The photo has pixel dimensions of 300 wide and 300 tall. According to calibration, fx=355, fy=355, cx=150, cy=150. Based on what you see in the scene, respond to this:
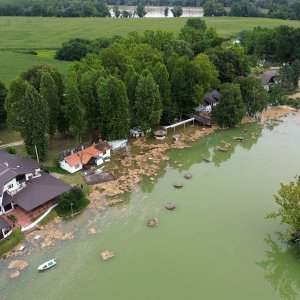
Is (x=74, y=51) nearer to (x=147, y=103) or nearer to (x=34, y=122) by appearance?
(x=147, y=103)

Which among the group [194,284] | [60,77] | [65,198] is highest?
[60,77]

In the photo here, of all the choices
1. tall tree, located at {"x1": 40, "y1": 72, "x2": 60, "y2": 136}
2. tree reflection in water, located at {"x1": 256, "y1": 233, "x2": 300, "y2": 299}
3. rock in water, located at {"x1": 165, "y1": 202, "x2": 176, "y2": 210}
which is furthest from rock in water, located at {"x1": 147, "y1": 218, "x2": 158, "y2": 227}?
tall tree, located at {"x1": 40, "y1": 72, "x2": 60, "y2": 136}

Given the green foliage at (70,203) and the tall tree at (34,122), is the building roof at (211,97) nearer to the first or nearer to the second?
the tall tree at (34,122)

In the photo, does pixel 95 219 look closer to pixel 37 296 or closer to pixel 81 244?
pixel 81 244

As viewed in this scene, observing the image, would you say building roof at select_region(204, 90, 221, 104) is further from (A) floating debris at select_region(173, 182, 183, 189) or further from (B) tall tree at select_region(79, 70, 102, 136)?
(A) floating debris at select_region(173, 182, 183, 189)

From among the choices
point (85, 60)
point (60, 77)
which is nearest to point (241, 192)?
point (60, 77)

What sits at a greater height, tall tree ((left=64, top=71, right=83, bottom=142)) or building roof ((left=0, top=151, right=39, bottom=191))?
tall tree ((left=64, top=71, right=83, bottom=142))
